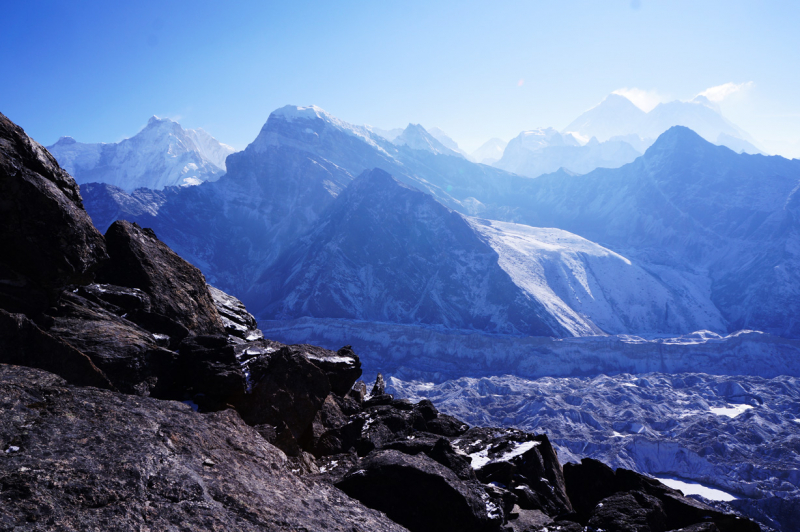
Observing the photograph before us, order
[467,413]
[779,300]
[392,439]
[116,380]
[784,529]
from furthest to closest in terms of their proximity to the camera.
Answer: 1. [779,300]
2. [467,413]
3. [784,529]
4. [392,439]
5. [116,380]

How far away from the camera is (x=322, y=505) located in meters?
8.13

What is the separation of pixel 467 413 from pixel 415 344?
52.2 m

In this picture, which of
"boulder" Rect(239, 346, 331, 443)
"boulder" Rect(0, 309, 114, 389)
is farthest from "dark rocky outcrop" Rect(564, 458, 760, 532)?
"boulder" Rect(0, 309, 114, 389)

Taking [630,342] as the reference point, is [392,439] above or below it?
above

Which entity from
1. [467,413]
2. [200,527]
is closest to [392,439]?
[200,527]

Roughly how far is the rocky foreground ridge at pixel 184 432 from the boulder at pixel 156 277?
0.06 m

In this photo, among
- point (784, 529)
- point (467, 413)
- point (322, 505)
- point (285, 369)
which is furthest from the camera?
point (467, 413)

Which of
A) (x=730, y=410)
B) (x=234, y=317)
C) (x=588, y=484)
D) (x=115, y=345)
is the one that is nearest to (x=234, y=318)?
(x=234, y=317)

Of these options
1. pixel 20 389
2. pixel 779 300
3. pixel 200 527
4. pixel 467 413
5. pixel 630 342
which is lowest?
pixel 467 413

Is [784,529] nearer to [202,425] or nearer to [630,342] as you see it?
[202,425]

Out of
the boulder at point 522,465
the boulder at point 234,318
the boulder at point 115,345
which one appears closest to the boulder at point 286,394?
the boulder at point 115,345

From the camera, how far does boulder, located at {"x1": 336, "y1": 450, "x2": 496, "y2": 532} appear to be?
32.1ft

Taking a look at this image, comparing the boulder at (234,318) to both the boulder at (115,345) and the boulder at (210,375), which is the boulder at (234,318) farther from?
the boulder at (115,345)

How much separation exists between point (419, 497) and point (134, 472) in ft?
19.6
